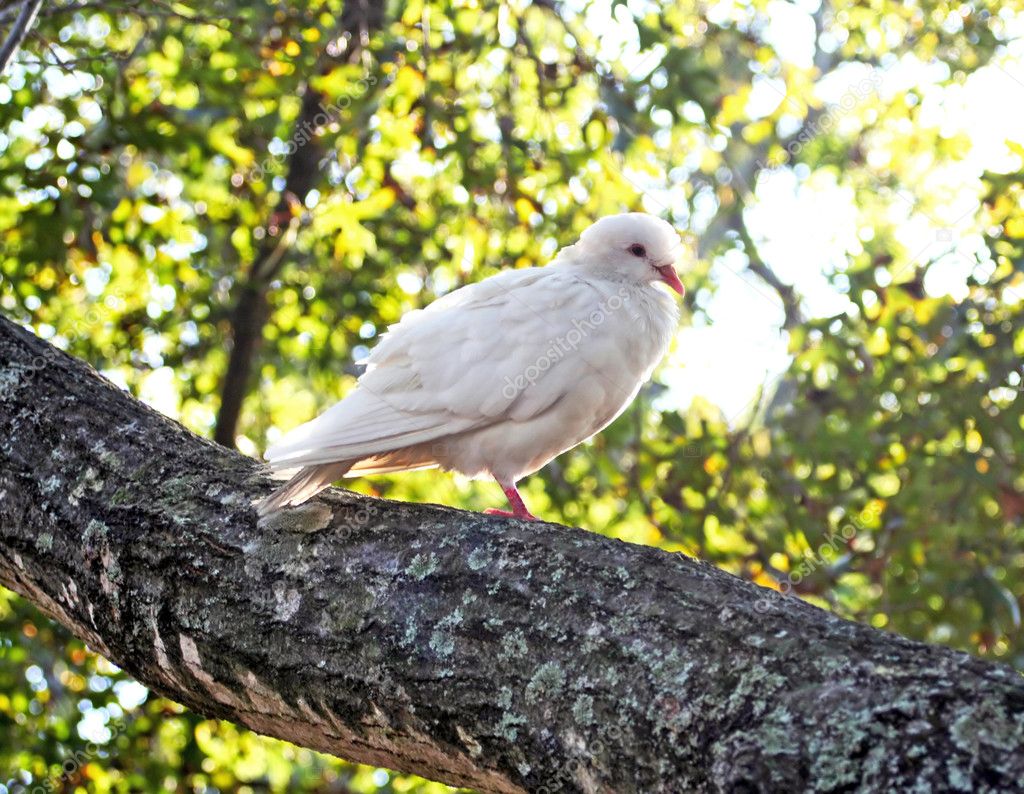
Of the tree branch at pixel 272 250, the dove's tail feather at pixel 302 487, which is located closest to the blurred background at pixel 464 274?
the tree branch at pixel 272 250

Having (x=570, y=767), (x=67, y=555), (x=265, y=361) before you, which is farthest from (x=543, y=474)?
(x=570, y=767)

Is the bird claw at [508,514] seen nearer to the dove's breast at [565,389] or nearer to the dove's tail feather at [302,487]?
the dove's breast at [565,389]

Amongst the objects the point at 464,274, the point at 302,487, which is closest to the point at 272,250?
the point at 464,274

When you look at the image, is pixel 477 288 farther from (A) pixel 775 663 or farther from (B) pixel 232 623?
(A) pixel 775 663

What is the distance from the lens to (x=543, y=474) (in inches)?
215

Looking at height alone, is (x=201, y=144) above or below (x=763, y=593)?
above

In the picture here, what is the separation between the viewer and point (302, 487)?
2484 millimetres

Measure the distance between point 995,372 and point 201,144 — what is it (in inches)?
142

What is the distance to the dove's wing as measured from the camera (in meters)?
3.16

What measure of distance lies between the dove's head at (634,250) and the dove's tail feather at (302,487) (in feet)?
4.38

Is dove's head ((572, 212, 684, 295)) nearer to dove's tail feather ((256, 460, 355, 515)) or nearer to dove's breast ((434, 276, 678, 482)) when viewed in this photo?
dove's breast ((434, 276, 678, 482))

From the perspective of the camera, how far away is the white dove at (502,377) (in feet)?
10.6

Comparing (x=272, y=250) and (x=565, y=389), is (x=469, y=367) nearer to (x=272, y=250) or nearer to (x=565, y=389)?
(x=565, y=389)

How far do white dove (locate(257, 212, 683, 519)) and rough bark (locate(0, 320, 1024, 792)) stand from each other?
680 mm
